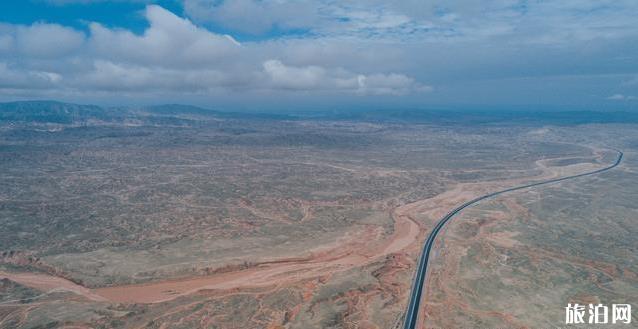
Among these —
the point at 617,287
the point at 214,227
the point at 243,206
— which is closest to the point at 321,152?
the point at 243,206

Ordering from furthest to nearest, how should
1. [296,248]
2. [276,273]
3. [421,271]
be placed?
[296,248], [276,273], [421,271]

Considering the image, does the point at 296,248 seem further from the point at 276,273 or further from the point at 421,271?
the point at 421,271

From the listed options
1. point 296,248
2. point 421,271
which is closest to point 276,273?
point 296,248

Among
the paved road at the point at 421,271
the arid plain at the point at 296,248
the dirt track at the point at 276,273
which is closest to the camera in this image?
the paved road at the point at 421,271

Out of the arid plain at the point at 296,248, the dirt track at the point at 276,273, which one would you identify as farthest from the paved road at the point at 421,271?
the dirt track at the point at 276,273

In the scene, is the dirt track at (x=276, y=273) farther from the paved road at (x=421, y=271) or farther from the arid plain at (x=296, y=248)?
the paved road at (x=421, y=271)

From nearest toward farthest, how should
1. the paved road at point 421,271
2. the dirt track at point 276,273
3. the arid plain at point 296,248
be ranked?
the paved road at point 421,271, the arid plain at point 296,248, the dirt track at point 276,273

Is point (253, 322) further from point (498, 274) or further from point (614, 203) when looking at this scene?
point (614, 203)

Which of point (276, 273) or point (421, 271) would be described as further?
point (276, 273)

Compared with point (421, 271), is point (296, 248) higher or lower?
lower

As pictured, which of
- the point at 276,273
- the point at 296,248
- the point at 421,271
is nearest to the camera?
the point at 421,271
